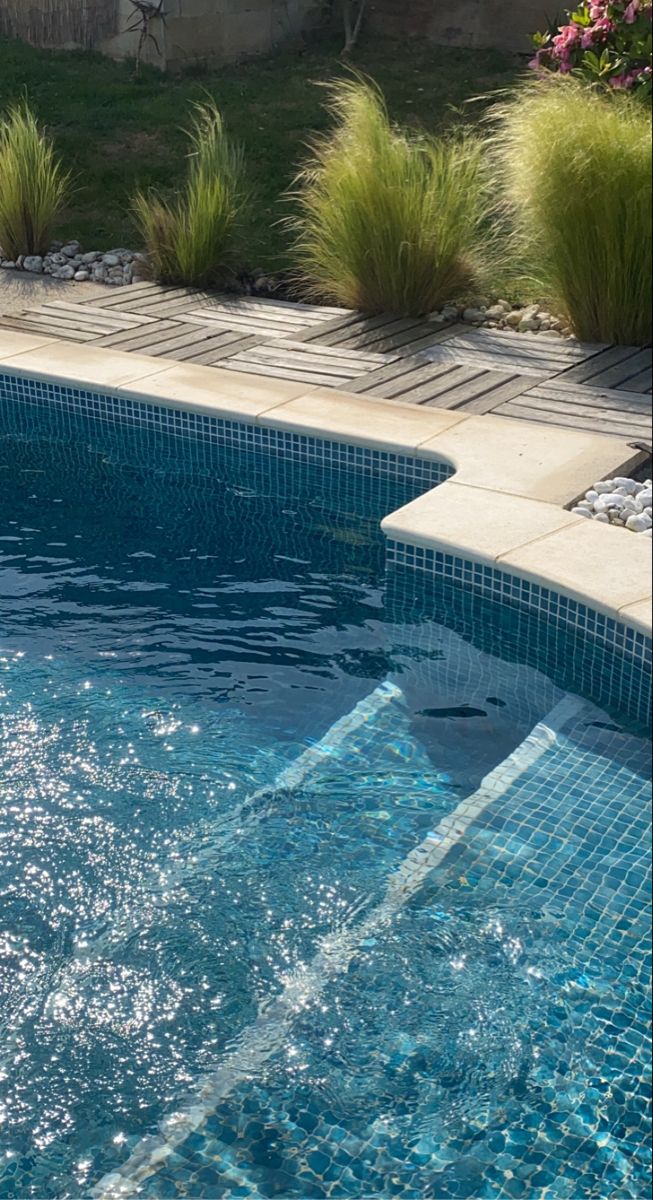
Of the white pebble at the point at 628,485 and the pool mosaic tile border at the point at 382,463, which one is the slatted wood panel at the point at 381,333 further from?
the white pebble at the point at 628,485

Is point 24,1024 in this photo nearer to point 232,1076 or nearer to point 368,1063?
point 232,1076

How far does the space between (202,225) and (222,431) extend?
192cm

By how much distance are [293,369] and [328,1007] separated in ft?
11.2

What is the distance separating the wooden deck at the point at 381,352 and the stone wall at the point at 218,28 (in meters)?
4.77

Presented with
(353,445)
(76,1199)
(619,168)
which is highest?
(619,168)

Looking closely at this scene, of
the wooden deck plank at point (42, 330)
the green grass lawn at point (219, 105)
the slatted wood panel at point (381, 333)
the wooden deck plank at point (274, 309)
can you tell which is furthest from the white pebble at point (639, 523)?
the green grass lawn at point (219, 105)

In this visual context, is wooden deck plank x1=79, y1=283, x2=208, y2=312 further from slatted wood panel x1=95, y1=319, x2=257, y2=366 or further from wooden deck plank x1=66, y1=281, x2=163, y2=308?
slatted wood panel x1=95, y1=319, x2=257, y2=366

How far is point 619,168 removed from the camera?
4.91 metres

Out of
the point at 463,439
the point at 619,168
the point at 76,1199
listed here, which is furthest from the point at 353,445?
the point at 76,1199

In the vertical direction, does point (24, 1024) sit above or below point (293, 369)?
below

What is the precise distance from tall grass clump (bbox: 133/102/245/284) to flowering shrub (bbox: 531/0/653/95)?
65.5 inches

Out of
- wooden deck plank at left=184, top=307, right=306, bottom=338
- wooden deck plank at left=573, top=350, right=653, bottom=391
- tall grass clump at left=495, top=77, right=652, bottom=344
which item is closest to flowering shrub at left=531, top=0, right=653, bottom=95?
tall grass clump at left=495, top=77, right=652, bottom=344

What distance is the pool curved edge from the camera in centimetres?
368

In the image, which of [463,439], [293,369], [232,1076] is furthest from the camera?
[293,369]
